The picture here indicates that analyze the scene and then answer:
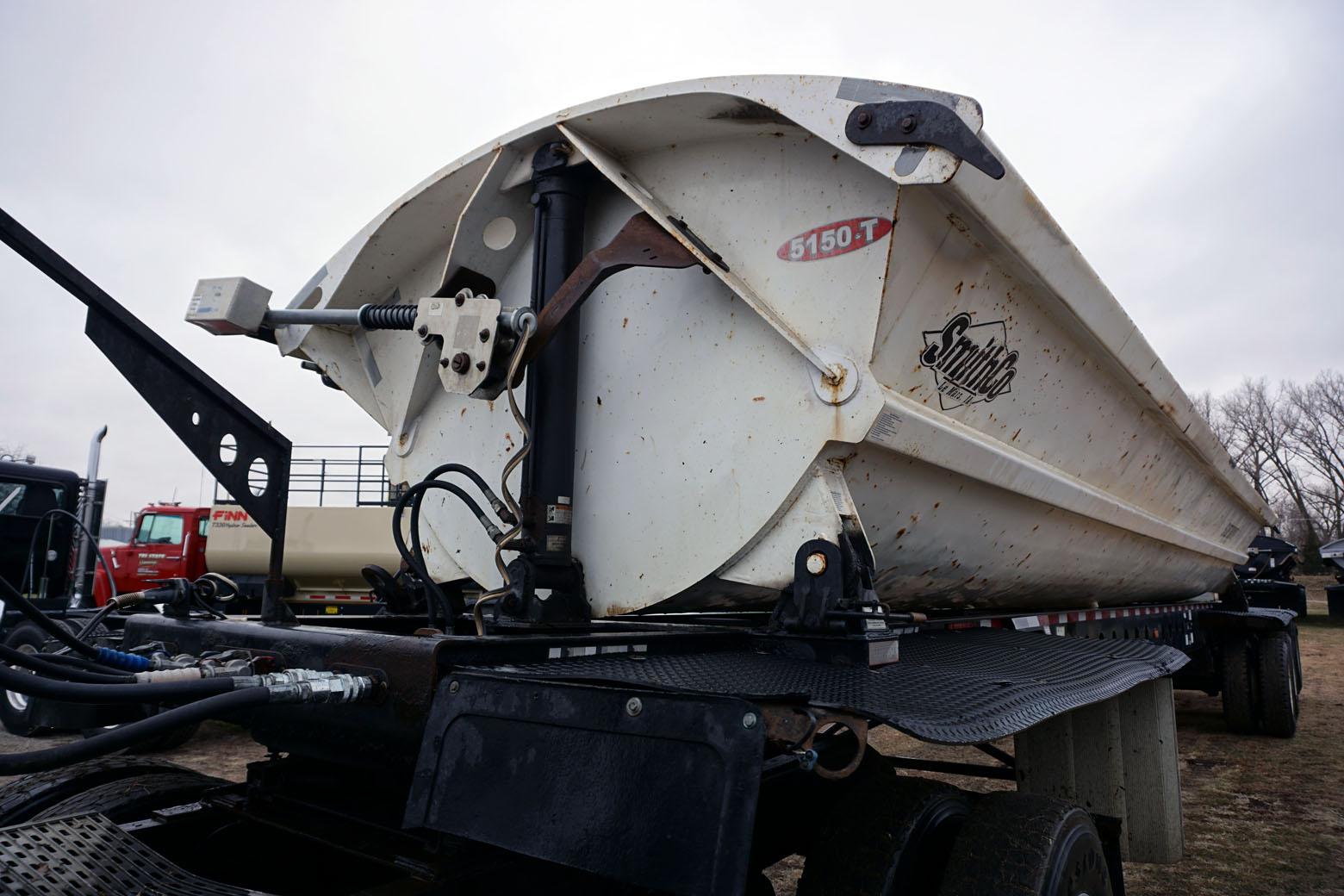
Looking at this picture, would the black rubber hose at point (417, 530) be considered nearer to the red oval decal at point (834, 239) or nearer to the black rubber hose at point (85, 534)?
the red oval decal at point (834, 239)

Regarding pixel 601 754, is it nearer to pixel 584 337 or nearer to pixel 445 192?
pixel 584 337

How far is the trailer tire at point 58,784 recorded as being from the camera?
2.55 m

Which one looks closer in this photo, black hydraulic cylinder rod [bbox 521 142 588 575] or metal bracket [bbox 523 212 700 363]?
metal bracket [bbox 523 212 700 363]

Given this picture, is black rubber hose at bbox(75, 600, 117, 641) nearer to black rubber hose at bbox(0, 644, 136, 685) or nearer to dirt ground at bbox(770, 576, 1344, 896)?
black rubber hose at bbox(0, 644, 136, 685)

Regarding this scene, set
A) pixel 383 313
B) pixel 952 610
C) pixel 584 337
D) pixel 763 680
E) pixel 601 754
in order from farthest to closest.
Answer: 1. pixel 952 610
2. pixel 584 337
3. pixel 383 313
4. pixel 763 680
5. pixel 601 754

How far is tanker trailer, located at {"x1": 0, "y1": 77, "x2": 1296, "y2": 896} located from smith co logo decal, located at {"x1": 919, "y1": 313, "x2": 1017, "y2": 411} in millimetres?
18

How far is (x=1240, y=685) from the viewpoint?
783 cm

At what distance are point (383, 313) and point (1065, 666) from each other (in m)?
2.24

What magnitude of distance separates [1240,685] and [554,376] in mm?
7303

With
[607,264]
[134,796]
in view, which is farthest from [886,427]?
[134,796]

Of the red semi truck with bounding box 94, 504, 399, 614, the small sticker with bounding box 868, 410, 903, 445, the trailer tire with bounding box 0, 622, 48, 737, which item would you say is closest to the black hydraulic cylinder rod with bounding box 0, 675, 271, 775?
the small sticker with bounding box 868, 410, 903, 445

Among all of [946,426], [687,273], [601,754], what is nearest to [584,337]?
[687,273]

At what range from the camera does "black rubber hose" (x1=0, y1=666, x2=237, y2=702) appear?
4.48 ft

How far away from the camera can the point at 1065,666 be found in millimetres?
2850
